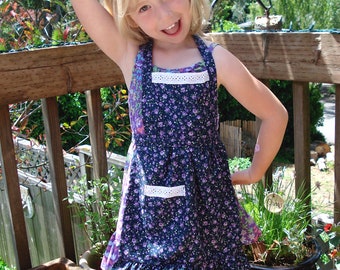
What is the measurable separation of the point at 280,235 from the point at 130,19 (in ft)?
3.21

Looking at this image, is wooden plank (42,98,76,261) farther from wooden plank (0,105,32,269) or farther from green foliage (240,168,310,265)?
green foliage (240,168,310,265)

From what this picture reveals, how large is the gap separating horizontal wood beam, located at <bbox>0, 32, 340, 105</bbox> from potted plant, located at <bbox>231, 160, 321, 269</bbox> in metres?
0.45

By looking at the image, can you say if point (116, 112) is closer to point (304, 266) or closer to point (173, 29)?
point (304, 266)

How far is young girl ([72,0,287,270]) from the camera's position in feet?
4.66

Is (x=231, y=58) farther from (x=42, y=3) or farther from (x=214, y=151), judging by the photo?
(x=42, y=3)

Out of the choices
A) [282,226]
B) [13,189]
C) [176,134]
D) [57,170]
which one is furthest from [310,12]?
[176,134]

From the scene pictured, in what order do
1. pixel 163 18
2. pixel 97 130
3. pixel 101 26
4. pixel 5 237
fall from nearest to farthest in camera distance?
1. pixel 163 18
2. pixel 101 26
3. pixel 97 130
4. pixel 5 237

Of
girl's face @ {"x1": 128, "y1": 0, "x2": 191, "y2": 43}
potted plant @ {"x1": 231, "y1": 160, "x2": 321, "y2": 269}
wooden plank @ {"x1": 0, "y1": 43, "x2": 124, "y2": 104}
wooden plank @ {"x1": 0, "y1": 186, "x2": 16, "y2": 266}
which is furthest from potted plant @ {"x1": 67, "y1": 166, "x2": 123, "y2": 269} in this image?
wooden plank @ {"x1": 0, "y1": 186, "x2": 16, "y2": 266}

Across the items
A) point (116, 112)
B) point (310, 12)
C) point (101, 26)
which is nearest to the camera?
point (101, 26)

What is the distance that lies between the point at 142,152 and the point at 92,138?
619 millimetres

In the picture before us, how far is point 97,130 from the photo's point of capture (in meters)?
2.03

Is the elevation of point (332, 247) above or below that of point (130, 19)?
below

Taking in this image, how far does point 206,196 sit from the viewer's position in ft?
4.83

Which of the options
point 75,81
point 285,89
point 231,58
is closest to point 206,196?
point 231,58
